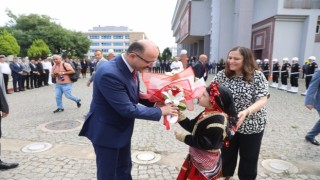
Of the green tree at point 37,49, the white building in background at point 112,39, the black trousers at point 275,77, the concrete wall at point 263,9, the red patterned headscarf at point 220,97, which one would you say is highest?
the white building in background at point 112,39

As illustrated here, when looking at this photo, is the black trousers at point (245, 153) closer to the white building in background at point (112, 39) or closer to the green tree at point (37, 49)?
the green tree at point (37, 49)

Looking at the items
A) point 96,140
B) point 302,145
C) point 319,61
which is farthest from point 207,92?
point 319,61

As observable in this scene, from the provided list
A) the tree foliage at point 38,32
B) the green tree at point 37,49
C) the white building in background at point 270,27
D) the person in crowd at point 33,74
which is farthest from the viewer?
the tree foliage at point 38,32

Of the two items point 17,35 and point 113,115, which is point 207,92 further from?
point 17,35

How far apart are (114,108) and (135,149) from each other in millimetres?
2692

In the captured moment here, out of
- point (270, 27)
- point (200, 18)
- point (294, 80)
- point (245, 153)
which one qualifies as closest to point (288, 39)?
point (270, 27)

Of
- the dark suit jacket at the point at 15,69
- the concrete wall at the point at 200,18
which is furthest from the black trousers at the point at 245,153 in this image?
the concrete wall at the point at 200,18

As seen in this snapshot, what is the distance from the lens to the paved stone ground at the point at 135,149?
3744 mm

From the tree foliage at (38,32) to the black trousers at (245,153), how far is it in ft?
165

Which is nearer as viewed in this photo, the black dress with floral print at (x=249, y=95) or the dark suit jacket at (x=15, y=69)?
the black dress with floral print at (x=249, y=95)

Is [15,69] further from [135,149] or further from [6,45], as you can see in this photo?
[6,45]

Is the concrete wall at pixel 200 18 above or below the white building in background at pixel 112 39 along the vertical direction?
below

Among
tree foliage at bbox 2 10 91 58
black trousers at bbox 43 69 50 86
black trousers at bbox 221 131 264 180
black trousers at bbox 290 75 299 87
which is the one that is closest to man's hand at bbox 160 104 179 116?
black trousers at bbox 221 131 264 180

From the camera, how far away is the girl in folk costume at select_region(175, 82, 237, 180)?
228 centimetres
